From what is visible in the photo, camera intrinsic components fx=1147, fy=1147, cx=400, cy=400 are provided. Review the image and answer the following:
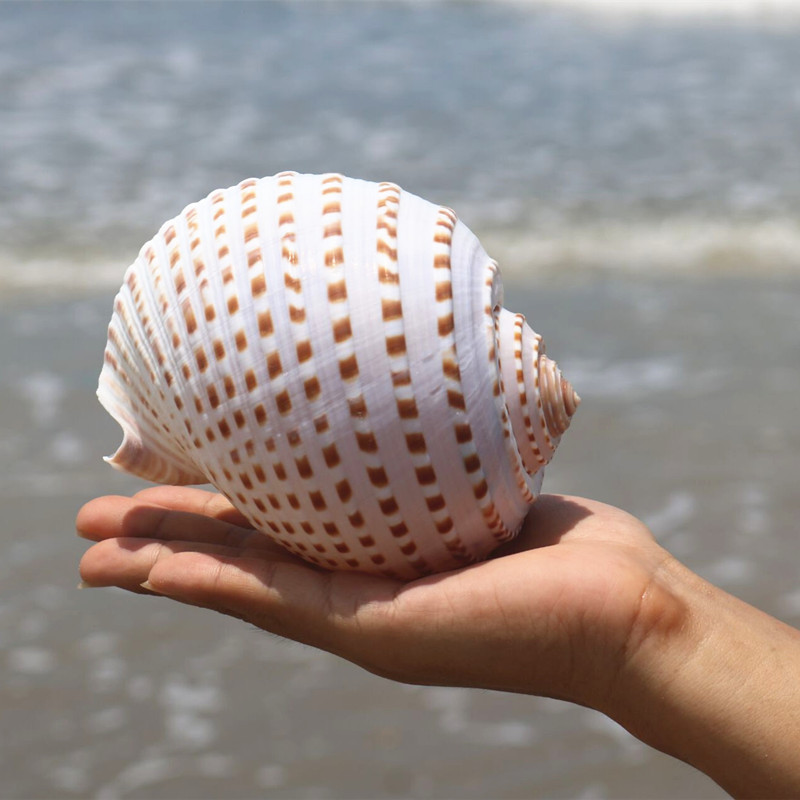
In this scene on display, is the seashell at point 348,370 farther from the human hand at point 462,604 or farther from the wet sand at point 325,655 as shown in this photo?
the wet sand at point 325,655

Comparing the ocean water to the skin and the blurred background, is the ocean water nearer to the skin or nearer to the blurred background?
the blurred background

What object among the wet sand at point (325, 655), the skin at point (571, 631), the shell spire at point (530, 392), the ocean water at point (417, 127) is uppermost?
the shell spire at point (530, 392)

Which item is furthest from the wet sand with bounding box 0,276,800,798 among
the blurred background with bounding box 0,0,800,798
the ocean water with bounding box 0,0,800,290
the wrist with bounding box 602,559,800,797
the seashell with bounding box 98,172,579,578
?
the ocean water with bounding box 0,0,800,290

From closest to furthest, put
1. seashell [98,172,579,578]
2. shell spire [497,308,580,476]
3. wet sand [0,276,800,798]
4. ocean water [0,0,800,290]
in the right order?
seashell [98,172,579,578] < shell spire [497,308,580,476] < wet sand [0,276,800,798] < ocean water [0,0,800,290]

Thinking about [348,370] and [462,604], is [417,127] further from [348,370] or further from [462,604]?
[462,604]

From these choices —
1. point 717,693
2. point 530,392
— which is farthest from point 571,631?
point 530,392

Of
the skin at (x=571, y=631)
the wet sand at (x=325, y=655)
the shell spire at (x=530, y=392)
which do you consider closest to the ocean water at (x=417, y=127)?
the wet sand at (x=325, y=655)
